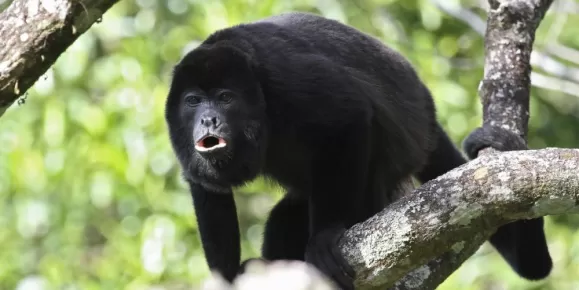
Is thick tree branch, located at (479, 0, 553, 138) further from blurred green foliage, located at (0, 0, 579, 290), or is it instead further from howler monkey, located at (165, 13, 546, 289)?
blurred green foliage, located at (0, 0, 579, 290)

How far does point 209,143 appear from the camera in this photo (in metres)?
2.88

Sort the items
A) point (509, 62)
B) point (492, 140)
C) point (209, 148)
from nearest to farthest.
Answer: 1. point (209, 148)
2. point (492, 140)
3. point (509, 62)

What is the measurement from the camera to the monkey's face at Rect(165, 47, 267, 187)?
9.43 ft

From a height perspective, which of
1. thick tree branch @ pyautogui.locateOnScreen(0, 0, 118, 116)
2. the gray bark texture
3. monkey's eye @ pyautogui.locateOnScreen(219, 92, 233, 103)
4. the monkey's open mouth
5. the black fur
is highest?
thick tree branch @ pyautogui.locateOnScreen(0, 0, 118, 116)

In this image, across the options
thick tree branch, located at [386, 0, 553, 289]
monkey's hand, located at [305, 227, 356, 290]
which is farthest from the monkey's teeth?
thick tree branch, located at [386, 0, 553, 289]

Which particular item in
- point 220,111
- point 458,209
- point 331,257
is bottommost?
point 331,257

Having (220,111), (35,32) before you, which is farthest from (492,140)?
(35,32)

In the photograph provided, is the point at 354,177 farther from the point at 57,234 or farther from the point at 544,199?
the point at 57,234

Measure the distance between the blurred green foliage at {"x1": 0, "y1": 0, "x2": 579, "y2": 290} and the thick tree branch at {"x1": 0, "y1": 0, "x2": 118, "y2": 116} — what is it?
222 centimetres

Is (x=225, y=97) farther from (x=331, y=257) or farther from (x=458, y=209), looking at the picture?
(x=458, y=209)

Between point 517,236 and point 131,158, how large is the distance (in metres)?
2.21

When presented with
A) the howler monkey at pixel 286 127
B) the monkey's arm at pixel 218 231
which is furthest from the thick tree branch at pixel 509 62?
the monkey's arm at pixel 218 231

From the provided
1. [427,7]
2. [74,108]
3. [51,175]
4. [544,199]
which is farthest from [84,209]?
[544,199]

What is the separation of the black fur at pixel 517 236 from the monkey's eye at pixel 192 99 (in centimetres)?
103
